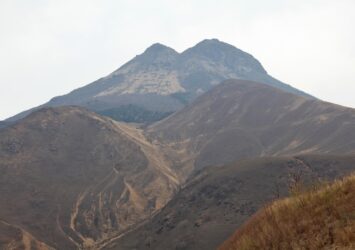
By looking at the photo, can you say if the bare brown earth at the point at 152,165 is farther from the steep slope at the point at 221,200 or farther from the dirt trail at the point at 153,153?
the dirt trail at the point at 153,153

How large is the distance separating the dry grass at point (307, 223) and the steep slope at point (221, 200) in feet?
184

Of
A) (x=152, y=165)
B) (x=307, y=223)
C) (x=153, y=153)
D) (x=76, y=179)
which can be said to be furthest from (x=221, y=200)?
(x=307, y=223)

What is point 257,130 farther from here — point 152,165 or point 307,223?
point 307,223

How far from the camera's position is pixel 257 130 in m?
162

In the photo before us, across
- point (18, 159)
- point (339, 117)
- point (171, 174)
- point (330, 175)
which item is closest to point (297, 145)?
Answer: point (339, 117)

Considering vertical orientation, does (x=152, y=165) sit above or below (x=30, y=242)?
below

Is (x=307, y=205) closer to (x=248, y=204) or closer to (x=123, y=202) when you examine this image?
(x=248, y=204)

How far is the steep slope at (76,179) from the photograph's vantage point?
10294 cm

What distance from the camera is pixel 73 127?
158m

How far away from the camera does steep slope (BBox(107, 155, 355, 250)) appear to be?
239 feet

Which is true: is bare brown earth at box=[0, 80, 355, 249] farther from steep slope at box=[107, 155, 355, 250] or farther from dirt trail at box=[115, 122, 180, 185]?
dirt trail at box=[115, 122, 180, 185]

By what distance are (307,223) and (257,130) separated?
153 metres

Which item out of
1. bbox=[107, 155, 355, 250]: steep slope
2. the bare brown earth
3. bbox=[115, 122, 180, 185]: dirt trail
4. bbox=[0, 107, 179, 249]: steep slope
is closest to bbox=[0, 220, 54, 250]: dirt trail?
bbox=[0, 107, 179, 249]: steep slope

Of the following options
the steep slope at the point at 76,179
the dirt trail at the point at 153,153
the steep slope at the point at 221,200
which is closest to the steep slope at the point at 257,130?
the dirt trail at the point at 153,153
